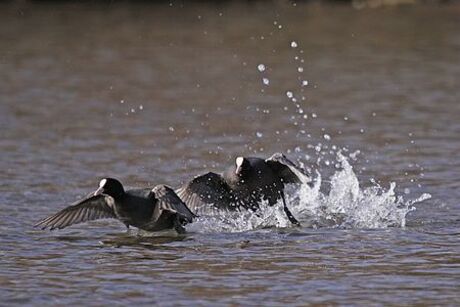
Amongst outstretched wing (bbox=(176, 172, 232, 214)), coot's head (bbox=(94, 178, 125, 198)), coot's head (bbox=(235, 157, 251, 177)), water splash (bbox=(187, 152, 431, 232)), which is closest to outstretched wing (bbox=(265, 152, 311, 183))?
water splash (bbox=(187, 152, 431, 232))

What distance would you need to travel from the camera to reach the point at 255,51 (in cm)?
1814

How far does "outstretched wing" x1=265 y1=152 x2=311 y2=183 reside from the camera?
8094 mm

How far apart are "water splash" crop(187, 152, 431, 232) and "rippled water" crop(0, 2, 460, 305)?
0.06 feet

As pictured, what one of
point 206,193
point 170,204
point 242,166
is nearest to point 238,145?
point 206,193

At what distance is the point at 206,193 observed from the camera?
821cm

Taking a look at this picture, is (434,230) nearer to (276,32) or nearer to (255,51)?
(255,51)

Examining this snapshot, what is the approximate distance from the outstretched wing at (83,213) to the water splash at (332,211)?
0.58m

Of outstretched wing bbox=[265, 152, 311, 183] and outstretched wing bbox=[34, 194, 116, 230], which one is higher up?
outstretched wing bbox=[265, 152, 311, 183]

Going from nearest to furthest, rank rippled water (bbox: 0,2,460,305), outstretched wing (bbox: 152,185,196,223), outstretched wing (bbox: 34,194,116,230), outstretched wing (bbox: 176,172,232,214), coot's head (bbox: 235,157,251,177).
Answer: rippled water (bbox: 0,2,460,305)
outstretched wing (bbox: 152,185,196,223)
outstretched wing (bbox: 34,194,116,230)
coot's head (bbox: 235,157,251,177)
outstretched wing (bbox: 176,172,232,214)

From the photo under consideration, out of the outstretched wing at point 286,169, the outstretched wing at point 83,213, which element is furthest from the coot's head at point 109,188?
the outstretched wing at point 286,169

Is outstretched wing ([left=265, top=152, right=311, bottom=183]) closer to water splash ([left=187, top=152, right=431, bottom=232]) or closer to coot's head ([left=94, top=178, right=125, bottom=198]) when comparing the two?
water splash ([left=187, top=152, right=431, bottom=232])

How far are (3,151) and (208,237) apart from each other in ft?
12.1

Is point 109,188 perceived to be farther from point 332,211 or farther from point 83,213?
point 332,211

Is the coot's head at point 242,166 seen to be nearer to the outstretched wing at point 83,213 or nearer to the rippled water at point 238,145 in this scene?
the rippled water at point 238,145
